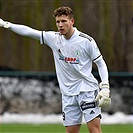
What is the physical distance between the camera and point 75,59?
8562 millimetres

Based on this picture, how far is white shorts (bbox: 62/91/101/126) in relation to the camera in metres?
8.51

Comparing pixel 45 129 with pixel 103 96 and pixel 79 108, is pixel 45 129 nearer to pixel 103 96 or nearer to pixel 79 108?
pixel 79 108

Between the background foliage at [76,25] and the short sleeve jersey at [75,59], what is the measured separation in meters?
13.6

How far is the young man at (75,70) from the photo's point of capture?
27.8ft

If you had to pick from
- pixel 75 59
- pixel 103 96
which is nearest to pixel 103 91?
pixel 103 96

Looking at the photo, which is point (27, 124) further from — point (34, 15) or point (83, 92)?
point (83, 92)

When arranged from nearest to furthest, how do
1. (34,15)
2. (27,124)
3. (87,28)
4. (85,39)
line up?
1. (85,39)
2. (27,124)
3. (34,15)
4. (87,28)

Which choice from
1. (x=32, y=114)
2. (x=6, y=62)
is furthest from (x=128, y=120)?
(x=6, y=62)

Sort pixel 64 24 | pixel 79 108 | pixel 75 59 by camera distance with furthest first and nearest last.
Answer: pixel 79 108 → pixel 75 59 → pixel 64 24

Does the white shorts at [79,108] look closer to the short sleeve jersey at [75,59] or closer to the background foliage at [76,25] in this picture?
the short sleeve jersey at [75,59]

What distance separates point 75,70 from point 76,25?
1399 cm

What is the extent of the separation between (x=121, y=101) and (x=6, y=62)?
816 centimetres

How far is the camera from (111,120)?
720 inches

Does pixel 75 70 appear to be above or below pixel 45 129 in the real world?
above
